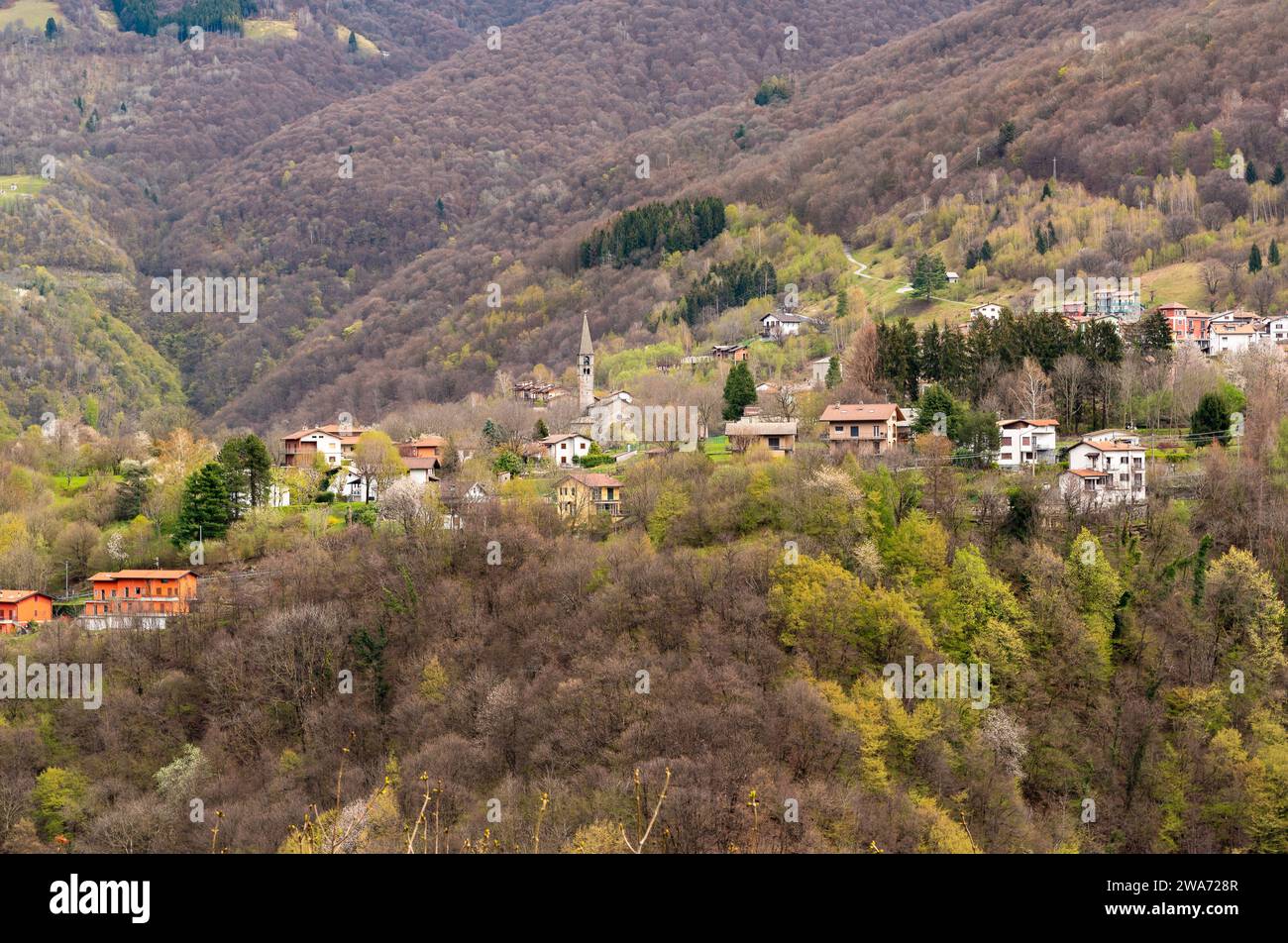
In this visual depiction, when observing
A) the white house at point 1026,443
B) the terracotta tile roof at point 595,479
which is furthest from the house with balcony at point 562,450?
the white house at point 1026,443

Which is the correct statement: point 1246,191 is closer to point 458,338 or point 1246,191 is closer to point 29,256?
point 458,338

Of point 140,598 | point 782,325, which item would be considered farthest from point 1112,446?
point 782,325

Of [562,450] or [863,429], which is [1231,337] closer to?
[863,429]

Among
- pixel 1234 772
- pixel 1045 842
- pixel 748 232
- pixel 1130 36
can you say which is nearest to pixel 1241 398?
pixel 1234 772

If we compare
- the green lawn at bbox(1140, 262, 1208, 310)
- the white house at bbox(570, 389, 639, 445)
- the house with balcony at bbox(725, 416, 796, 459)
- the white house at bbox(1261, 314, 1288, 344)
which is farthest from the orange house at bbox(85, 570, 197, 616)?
the green lawn at bbox(1140, 262, 1208, 310)

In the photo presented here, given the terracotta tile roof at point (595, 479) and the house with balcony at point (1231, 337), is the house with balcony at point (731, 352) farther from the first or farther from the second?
the terracotta tile roof at point (595, 479)

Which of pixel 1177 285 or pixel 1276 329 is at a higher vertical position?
pixel 1177 285
